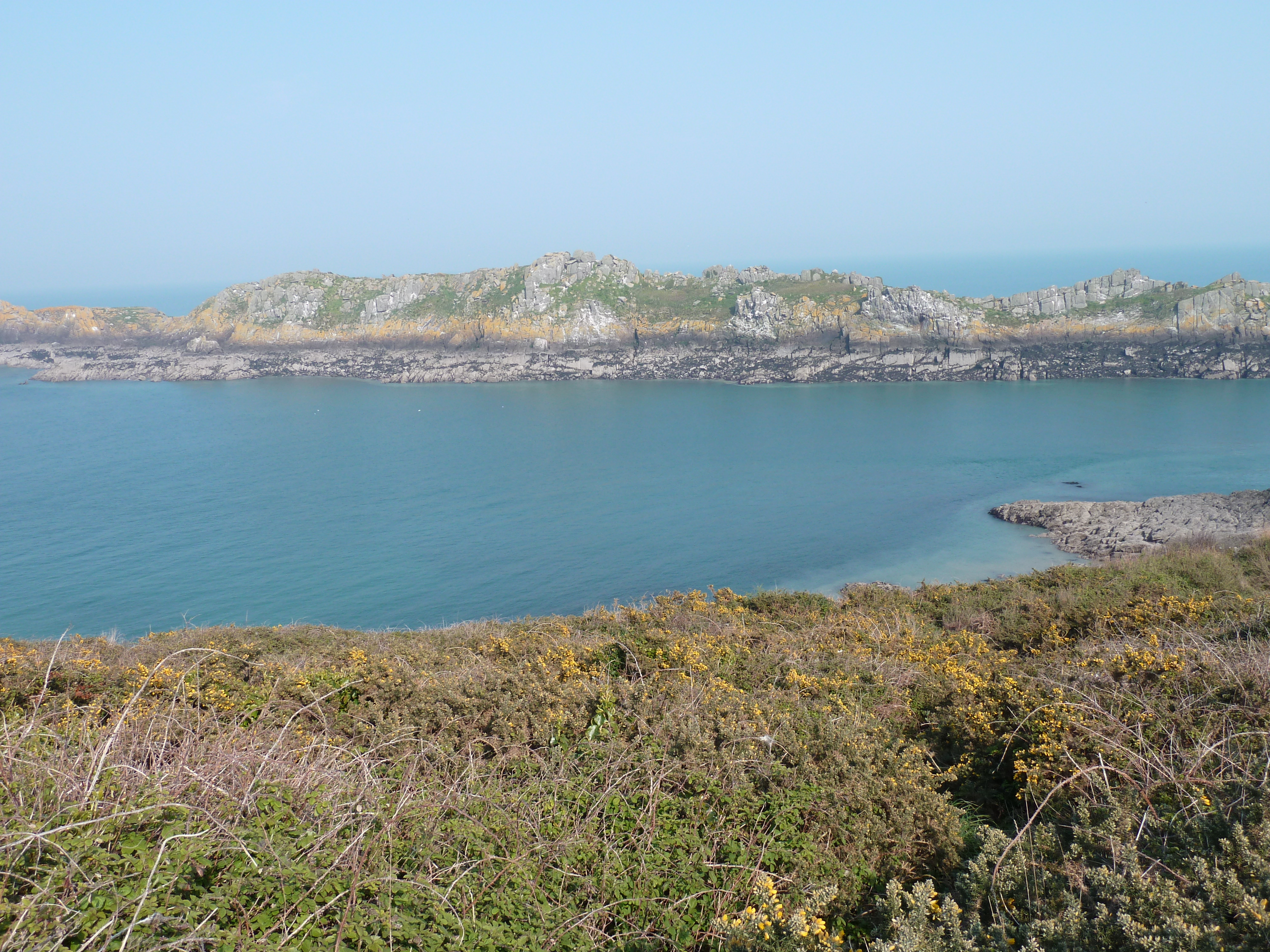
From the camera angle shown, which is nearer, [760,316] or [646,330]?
[760,316]

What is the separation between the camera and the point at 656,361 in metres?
78.3

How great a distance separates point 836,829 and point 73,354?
366 feet

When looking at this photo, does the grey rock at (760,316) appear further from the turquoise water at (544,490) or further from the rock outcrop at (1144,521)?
the rock outcrop at (1144,521)

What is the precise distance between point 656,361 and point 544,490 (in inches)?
1741

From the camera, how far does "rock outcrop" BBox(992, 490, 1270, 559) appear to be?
25.8m

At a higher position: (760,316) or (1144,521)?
(760,316)

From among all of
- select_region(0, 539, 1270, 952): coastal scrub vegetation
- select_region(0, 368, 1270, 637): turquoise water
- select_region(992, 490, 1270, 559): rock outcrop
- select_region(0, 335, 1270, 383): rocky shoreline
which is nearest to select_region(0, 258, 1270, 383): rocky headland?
select_region(0, 335, 1270, 383): rocky shoreline

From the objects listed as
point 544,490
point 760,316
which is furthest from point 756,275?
point 544,490

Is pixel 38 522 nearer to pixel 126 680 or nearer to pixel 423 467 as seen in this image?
pixel 423 467

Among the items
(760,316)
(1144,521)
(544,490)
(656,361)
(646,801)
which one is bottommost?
(1144,521)

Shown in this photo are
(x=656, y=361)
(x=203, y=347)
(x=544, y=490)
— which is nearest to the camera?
(x=544, y=490)

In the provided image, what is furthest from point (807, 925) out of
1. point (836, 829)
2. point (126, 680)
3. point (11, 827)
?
point (126, 680)

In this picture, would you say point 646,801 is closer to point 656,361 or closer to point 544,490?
point 544,490

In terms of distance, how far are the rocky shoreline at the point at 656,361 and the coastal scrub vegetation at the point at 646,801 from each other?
221 ft
